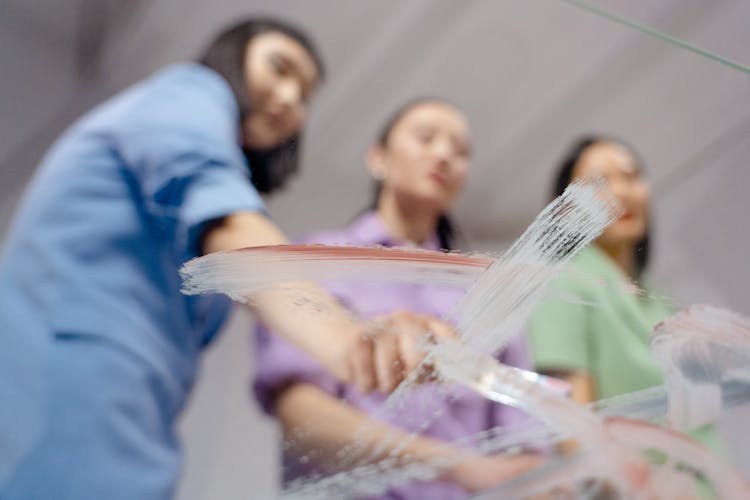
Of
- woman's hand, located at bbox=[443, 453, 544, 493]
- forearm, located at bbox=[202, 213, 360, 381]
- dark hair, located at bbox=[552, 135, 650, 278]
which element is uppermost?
dark hair, located at bbox=[552, 135, 650, 278]

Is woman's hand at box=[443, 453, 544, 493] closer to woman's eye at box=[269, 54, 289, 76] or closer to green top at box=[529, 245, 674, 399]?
green top at box=[529, 245, 674, 399]

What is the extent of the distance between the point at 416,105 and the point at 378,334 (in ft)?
0.49

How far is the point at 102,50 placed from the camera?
1.35 ft

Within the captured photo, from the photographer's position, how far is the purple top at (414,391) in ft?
1.09

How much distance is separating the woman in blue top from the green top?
0.06 m

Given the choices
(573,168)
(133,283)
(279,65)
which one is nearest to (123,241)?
(133,283)

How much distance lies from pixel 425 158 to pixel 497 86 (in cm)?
7

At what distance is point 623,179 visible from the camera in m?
0.40

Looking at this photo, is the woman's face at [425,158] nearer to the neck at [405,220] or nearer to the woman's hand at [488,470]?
the neck at [405,220]

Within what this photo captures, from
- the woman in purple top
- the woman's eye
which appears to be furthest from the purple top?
the woman's eye

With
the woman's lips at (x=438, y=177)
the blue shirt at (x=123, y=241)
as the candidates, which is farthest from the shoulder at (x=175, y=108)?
the woman's lips at (x=438, y=177)

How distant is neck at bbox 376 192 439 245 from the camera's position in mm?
364

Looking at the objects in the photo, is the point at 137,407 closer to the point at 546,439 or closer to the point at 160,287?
the point at 160,287

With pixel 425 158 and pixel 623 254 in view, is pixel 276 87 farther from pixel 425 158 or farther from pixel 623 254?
pixel 623 254
